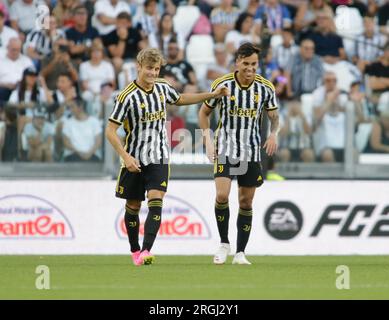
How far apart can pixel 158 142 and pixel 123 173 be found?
522mm

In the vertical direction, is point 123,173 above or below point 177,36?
below

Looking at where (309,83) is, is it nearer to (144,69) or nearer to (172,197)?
(172,197)

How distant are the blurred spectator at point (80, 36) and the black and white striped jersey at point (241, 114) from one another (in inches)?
256

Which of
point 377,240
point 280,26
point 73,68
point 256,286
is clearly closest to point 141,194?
point 256,286

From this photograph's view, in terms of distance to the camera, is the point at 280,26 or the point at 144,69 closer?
the point at 144,69

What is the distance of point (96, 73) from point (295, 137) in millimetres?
3987

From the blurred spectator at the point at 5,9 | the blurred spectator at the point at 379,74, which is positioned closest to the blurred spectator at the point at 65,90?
the blurred spectator at the point at 5,9

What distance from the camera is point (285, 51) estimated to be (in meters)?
18.5

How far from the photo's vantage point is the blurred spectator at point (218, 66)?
703 inches

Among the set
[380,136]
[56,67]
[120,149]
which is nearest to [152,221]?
[120,149]

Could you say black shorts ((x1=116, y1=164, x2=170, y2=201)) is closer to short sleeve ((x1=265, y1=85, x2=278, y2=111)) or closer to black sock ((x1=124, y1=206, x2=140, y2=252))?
black sock ((x1=124, y1=206, x2=140, y2=252))

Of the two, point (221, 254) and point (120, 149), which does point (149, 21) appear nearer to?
point (221, 254)

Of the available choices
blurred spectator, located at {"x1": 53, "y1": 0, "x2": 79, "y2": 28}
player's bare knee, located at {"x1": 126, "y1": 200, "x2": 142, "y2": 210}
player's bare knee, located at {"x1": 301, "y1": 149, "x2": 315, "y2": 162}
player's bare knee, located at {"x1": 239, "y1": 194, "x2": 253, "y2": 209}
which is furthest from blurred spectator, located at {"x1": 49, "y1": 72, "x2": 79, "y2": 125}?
player's bare knee, located at {"x1": 239, "y1": 194, "x2": 253, "y2": 209}

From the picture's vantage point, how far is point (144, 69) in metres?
11.6
